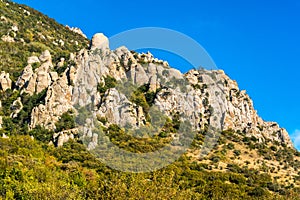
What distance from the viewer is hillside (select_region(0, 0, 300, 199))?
62.0m

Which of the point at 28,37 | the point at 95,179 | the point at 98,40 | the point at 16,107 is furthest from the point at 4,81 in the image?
the point at 95,179

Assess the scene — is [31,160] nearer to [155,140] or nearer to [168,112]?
[155,140]

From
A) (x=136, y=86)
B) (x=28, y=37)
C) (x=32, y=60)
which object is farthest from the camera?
(x=28, y=37)

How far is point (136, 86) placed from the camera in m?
95.9

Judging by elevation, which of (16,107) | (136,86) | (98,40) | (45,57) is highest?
(98,40)

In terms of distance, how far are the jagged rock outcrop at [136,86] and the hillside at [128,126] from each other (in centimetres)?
23

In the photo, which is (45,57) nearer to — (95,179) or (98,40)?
(98,40)

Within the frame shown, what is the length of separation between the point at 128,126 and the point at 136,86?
17.6m

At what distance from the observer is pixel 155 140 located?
2911 inches

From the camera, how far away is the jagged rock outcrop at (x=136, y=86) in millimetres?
79875

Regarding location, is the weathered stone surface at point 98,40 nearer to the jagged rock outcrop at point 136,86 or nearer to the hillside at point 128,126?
the jagged rock outcrop at point 136,86

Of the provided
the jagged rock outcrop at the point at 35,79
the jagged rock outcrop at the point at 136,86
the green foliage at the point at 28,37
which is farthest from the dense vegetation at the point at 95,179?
the green foliage at the point at 28,37

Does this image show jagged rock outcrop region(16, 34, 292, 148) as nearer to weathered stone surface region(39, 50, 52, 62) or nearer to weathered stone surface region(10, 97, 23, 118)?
weathered stone surface region(39, 50, 52, 62)

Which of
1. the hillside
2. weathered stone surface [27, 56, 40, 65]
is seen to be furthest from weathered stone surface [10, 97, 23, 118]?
weathered stone surface [27, 56, 40, 65]
